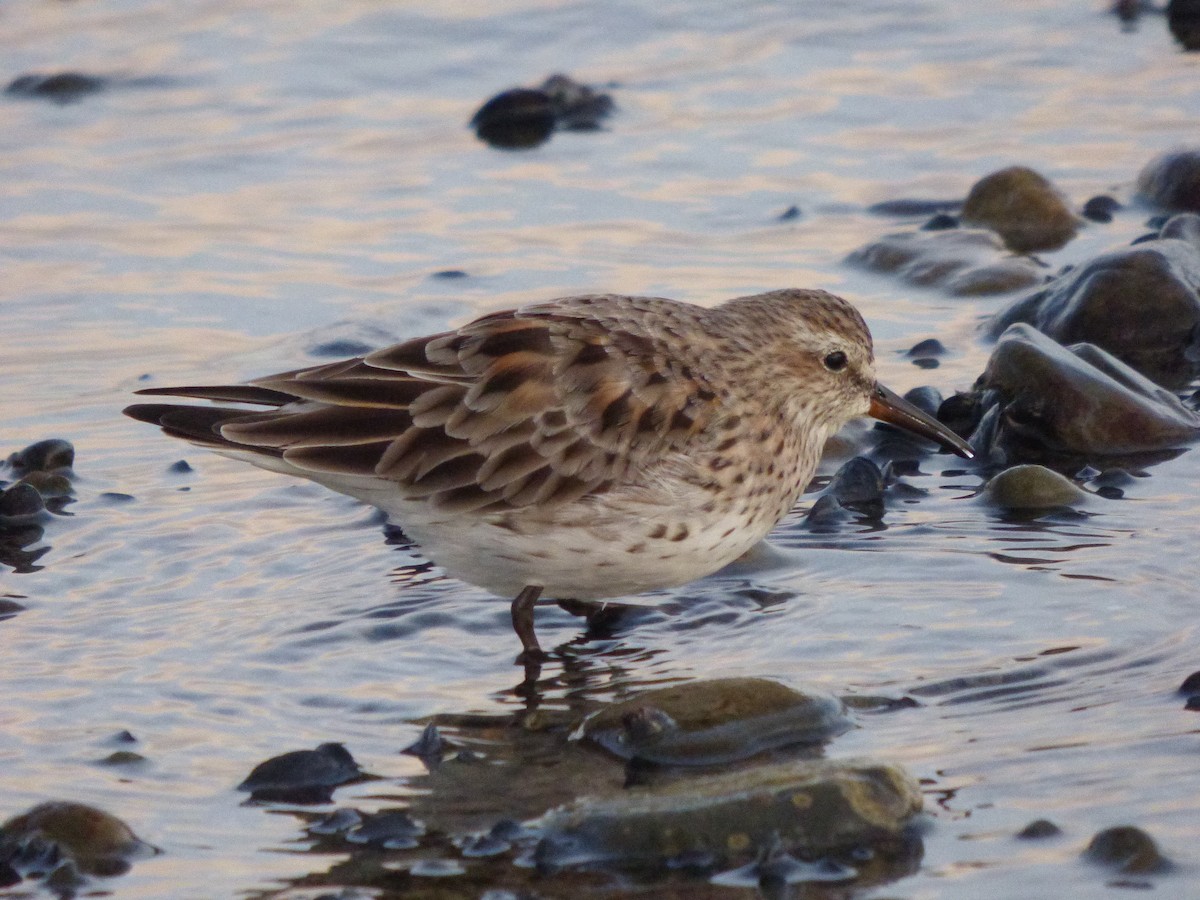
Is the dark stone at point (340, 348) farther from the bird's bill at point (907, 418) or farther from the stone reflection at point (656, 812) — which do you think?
the stone reflection at point (656, 812)

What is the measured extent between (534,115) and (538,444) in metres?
7.24

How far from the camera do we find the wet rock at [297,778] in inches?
239

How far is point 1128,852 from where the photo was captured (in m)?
5.30

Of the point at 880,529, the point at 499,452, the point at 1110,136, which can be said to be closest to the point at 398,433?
the point at 499,452

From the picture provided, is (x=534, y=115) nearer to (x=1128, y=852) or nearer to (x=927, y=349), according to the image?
(x=927, y=349)

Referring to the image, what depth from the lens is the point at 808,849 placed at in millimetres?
5430

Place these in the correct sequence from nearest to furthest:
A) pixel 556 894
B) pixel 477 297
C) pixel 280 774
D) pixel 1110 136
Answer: pixel 556 894 < pixel 280 774 < pixel 477 297 < pixel 1110 136

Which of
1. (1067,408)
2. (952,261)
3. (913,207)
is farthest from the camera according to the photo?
(913,207)

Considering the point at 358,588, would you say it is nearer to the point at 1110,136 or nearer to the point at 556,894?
the point at 556,894

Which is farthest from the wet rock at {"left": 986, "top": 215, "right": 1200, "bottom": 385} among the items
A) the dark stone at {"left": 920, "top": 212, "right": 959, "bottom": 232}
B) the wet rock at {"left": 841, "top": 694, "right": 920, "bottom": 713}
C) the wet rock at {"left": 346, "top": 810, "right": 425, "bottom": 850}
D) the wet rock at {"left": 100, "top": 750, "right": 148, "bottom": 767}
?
the wet rock at {"left": 100, "top": 750, "right": 148, "bottom": 767}

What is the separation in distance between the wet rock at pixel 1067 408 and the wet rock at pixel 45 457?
450cm

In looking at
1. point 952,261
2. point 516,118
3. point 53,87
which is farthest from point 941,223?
point 53,87

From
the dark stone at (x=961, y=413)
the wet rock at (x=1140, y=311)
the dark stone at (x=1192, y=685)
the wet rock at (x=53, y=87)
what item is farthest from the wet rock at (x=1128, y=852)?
the wet rock at (x=53, y=87)

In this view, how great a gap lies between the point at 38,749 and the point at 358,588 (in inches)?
71.0
